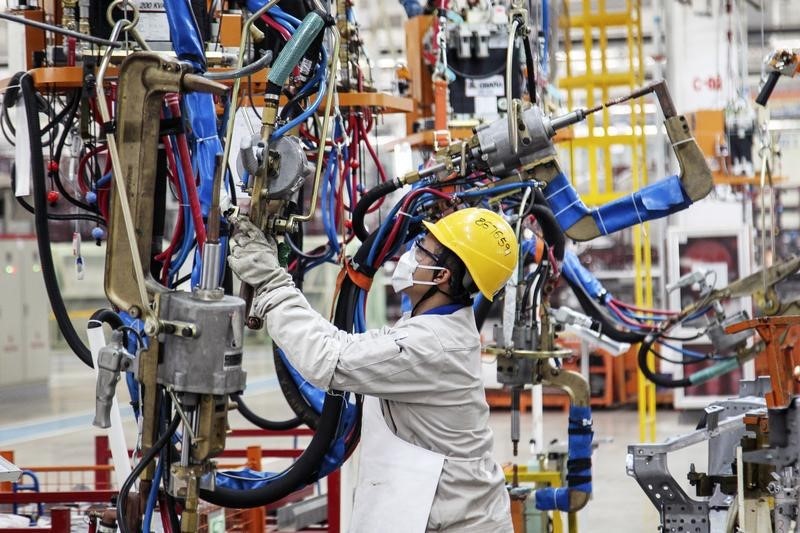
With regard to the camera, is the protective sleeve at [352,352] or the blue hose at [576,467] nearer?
the protective sleeve at [352,352]

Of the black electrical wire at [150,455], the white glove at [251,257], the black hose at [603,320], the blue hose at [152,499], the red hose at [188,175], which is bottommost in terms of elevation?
the black hose at [603,320]

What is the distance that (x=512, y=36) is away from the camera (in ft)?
12.3

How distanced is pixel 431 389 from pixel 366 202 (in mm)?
917

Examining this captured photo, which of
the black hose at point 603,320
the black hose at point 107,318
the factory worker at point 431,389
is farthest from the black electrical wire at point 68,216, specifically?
the black hose at point 603,320

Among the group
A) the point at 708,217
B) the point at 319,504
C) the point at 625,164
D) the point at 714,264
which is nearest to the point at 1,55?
the point at 319,504

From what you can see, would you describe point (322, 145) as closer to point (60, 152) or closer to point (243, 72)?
point (243, 72)

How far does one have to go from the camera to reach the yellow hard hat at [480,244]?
3219mm

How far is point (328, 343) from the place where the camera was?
2.95 m

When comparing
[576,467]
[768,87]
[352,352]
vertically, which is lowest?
[576,467]

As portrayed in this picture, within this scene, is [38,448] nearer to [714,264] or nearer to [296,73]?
[714,264]

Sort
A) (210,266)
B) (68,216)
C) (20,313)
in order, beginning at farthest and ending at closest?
1. (20,313)
2. (68,216)
3. (210,266)

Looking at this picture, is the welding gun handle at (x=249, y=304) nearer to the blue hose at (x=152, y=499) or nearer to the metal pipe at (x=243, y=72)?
the blue hose at (x=152, y=499)

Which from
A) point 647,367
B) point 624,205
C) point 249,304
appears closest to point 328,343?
point 249,304

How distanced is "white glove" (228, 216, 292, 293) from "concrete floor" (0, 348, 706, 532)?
4.56 metres
